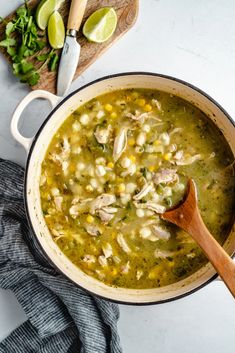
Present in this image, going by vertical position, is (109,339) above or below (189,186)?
below

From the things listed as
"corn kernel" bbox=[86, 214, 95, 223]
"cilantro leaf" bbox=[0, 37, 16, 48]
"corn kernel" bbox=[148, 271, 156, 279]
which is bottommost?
"corn kernel" bbox=[148, 271, 156, 279]

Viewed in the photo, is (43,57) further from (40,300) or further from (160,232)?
(40,300)

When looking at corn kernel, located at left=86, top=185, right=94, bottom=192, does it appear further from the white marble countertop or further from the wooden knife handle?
the wooden knife handle

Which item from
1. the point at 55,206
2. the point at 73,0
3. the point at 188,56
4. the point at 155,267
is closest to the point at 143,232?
the point at 155,267

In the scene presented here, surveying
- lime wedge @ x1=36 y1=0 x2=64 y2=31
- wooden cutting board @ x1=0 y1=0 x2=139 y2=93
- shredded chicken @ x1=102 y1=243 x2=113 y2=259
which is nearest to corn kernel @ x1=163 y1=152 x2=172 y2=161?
shredded chicken @ x1=102 y1=243 x2=113 y2=259

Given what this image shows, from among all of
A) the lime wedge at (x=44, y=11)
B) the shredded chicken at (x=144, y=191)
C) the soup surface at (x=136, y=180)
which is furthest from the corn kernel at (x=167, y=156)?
the lime wedge at (x=44, y=11)

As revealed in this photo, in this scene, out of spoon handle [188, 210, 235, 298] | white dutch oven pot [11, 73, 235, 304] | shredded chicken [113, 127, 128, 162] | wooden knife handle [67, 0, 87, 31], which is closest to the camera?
spoon handle [188, 210, 235, 298]

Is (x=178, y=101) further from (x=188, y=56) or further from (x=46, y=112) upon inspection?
(x=46, y=112)
